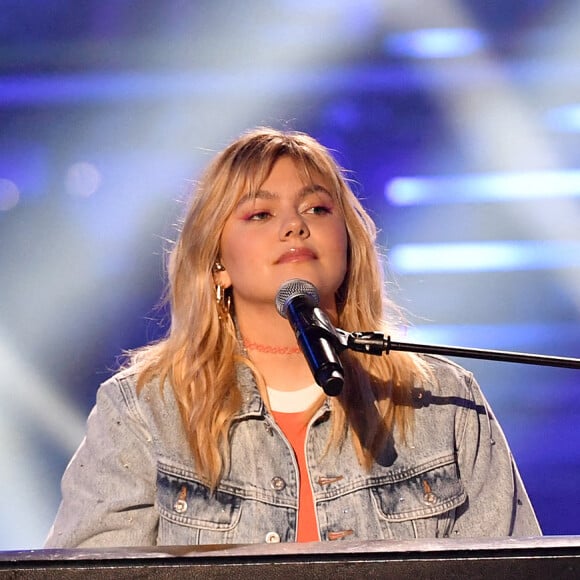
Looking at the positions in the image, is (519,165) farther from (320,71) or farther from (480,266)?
(320,71)

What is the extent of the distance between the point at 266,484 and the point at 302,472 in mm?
87

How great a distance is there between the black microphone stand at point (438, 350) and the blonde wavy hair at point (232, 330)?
74 cm

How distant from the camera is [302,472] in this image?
2.02 m

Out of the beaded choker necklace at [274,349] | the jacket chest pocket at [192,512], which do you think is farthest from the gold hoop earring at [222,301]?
the jacket chest pocket at [192,512]

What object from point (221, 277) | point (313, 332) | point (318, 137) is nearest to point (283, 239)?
point (221, 277)

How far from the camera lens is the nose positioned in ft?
6.71

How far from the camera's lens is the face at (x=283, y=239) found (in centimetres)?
204

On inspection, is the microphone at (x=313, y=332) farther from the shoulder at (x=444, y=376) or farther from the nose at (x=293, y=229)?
the shoulder at (x=444, y=376)

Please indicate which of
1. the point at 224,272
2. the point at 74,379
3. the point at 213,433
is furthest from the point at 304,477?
the point at 74,379

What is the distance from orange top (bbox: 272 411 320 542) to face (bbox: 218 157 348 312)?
258 mm

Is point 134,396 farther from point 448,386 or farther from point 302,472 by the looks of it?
point 448,386

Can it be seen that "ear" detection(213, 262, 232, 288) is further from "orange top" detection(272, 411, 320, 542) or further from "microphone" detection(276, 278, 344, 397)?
"microphone" detection(276, 278, 344, 397)

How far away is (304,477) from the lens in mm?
2010

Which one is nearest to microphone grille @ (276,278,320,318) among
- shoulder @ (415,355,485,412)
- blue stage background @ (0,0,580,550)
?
shoulder @ (415,355,485,412)
